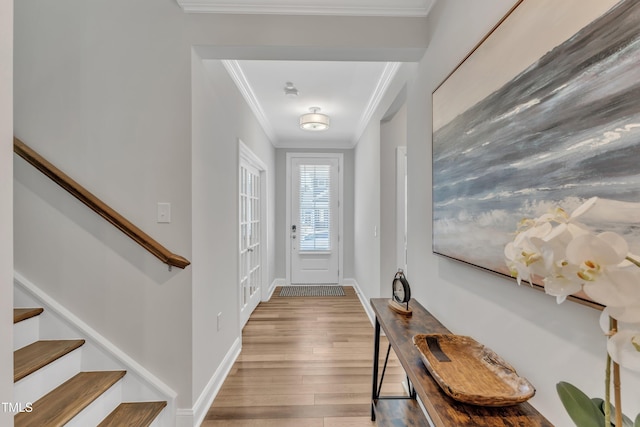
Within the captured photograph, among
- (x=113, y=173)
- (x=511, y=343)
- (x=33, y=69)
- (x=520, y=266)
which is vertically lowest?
(x=511, y=343)

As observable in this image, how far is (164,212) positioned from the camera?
1.77 m

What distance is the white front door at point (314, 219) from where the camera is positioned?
5.18 m

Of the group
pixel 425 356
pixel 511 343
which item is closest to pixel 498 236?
pixel 511 343

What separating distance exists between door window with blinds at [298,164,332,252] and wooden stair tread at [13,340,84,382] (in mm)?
3683

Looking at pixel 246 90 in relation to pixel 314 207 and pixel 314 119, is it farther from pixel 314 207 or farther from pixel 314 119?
pixel 314 207

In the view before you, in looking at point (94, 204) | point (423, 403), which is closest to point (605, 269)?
point (423, 403)

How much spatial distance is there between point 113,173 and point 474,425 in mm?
2085

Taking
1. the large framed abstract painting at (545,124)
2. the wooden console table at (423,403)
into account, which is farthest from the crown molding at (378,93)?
the wooden console table at (423,403)

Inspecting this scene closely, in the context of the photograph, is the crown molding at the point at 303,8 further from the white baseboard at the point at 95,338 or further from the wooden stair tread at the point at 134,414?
the wooden stair tread at the point at 134,414

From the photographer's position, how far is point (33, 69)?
1.77 meters

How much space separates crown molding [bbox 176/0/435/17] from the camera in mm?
1746

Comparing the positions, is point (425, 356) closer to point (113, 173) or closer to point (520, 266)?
point (520, 266)

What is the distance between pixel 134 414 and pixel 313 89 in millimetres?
2906

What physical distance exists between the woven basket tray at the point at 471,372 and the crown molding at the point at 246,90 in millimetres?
2412
